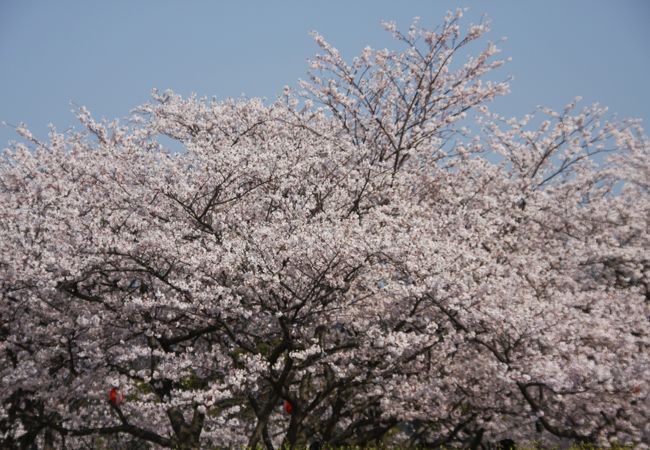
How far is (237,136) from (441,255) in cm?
687

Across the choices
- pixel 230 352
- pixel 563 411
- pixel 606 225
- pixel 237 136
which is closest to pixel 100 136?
pixel 237 136

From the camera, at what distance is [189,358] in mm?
9953

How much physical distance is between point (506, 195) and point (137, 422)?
34.3ft

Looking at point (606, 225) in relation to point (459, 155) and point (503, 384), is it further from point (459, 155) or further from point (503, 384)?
point (503, 384)

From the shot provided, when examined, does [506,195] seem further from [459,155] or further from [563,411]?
[563,411]

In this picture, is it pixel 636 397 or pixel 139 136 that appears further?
pixel 139 136

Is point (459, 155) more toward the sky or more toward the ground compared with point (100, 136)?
more toward the sky

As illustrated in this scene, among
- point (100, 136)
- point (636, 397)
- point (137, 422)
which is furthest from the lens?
point (100, 136)

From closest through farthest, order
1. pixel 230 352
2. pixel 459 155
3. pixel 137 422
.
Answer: pixel 230 352 → pixel 137 422 → pixel 459 155

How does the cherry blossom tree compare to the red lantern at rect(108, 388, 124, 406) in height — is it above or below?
above

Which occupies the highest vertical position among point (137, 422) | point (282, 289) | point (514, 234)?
point (514, 234)

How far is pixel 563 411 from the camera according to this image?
910cm

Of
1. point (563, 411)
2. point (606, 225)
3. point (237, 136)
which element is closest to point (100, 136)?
point (237, 136)

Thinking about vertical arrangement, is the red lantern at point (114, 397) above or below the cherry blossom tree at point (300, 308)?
below
